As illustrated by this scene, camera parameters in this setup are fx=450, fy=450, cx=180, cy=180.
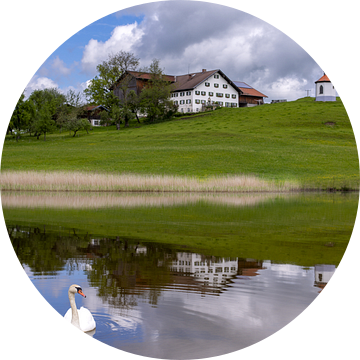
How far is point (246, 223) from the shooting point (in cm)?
1811

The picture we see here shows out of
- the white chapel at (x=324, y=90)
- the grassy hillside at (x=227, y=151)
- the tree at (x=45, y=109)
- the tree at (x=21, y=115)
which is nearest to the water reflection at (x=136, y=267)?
the grassy hillside at (x=227, y=151)

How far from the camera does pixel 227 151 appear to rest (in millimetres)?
51812

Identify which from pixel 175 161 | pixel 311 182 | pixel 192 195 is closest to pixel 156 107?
pixel 175 161

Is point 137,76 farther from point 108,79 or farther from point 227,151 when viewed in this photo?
point 227,151

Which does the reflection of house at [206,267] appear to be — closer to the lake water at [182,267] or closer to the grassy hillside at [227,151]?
the lake water at [182,267]

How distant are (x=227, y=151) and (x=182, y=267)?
41788mm

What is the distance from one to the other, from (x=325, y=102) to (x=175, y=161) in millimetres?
55307

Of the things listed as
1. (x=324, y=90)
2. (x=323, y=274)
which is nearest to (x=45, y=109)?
(x=324, y=90)

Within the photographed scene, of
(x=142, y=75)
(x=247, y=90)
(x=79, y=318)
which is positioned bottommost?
(x=79, y=318)

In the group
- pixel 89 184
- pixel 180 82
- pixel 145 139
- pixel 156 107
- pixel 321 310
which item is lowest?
pixel 321 310

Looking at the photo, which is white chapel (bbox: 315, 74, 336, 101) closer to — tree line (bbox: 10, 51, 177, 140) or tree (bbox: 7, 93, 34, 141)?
tree line (bbox: 10, 51, 177, 140)

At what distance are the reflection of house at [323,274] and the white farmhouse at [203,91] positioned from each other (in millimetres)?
91999

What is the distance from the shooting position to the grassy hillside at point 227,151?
43281 millimetres

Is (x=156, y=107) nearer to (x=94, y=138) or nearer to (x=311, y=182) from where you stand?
(x=94, y=138)
